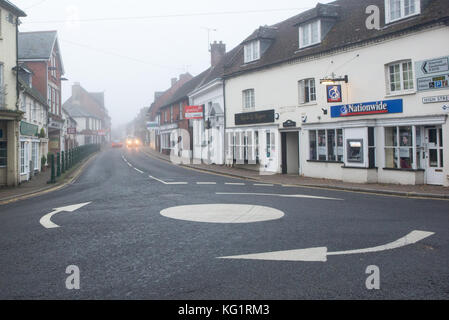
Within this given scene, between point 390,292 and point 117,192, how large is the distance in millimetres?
11458

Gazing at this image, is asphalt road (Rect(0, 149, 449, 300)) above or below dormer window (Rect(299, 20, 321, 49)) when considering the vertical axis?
below

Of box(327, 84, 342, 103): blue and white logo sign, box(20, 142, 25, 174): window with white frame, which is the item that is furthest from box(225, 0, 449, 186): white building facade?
box(20, 142, 25, 174): window with white frame

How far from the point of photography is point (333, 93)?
58.1ft

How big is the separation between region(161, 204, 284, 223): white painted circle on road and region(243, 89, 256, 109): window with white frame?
49.1 feet

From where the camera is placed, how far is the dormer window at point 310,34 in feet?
64.1

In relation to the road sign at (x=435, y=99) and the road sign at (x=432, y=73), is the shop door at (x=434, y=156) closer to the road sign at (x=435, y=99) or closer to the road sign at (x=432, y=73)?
the road sign at (x=435, y=99)

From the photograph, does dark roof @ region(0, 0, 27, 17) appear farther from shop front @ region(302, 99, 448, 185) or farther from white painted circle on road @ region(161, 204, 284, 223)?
shop front @ region(302, 99, 448, 185)

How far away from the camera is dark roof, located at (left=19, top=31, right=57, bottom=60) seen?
95.3 ft

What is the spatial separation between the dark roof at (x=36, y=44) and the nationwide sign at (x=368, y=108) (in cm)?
2264

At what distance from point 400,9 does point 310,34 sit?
5120 mm

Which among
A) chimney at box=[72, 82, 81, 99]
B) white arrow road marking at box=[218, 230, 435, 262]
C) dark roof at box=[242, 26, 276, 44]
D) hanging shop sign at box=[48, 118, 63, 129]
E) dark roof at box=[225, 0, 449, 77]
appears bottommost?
white arrow road marking at box=[218, 230, 435, 262]

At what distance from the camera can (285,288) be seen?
427cm

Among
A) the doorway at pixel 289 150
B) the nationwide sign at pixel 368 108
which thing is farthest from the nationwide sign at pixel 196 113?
the nationwide sign at pixel 368 108
